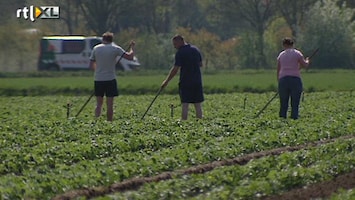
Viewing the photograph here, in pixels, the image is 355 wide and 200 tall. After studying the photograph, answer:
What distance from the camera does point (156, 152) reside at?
12680 millimetres

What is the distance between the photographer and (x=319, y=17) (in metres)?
67.6

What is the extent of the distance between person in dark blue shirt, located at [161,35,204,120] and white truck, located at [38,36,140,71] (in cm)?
4651

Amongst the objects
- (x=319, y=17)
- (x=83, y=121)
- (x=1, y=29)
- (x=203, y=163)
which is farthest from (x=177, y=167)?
(x=319, y=17)

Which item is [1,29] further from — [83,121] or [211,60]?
[83,121]

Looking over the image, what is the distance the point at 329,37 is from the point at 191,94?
49.8m

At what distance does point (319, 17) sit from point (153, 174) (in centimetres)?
5779

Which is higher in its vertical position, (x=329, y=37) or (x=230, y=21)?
(x=230, y=21)

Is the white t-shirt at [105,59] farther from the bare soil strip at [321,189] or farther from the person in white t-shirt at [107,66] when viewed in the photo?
the bare soil strip at [321,189]

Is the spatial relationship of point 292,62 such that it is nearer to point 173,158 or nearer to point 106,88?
point 106,88

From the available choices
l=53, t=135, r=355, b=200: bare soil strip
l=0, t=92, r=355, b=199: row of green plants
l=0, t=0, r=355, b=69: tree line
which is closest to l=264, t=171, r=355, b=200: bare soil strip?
l=53, t=135, r=355, b=200: bare soil strip

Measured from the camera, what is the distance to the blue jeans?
18344 mm

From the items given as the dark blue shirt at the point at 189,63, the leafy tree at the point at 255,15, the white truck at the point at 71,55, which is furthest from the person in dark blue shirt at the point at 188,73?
the leafy tree at the point at 255,15

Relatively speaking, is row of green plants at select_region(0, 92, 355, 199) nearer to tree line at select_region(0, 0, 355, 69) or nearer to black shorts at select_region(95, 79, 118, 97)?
black shorts at select_region(95, 79, 118, 97)

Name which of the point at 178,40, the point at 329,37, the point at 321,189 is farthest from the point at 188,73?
the point at 329,37
